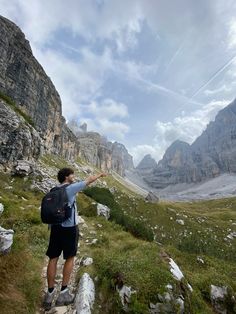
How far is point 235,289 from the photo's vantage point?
10156 millimetres

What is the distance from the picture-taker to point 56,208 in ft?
20.5

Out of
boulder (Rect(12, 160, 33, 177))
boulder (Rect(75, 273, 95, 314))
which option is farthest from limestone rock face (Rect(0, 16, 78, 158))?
boulder (Rect(75, 273, 95, 314))

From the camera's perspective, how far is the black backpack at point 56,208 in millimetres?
6203

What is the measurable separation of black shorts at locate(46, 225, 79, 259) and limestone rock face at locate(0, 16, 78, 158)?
1553 inches

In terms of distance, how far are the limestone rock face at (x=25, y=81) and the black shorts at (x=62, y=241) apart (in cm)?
3944

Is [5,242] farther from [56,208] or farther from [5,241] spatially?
[56,208]

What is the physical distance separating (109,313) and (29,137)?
29.9m

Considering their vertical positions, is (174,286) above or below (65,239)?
below

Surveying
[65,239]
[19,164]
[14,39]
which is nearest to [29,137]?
[19,164]

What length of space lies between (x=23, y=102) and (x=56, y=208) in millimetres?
60196

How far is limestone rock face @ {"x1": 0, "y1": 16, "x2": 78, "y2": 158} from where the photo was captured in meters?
50.8

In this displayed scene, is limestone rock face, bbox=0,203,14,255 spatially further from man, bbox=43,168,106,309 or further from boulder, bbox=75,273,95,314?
boulder, bbox=75,273,95,314

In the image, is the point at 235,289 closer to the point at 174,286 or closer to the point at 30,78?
the point at 174,286

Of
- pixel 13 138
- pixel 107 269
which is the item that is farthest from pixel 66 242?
pixel 13 138
